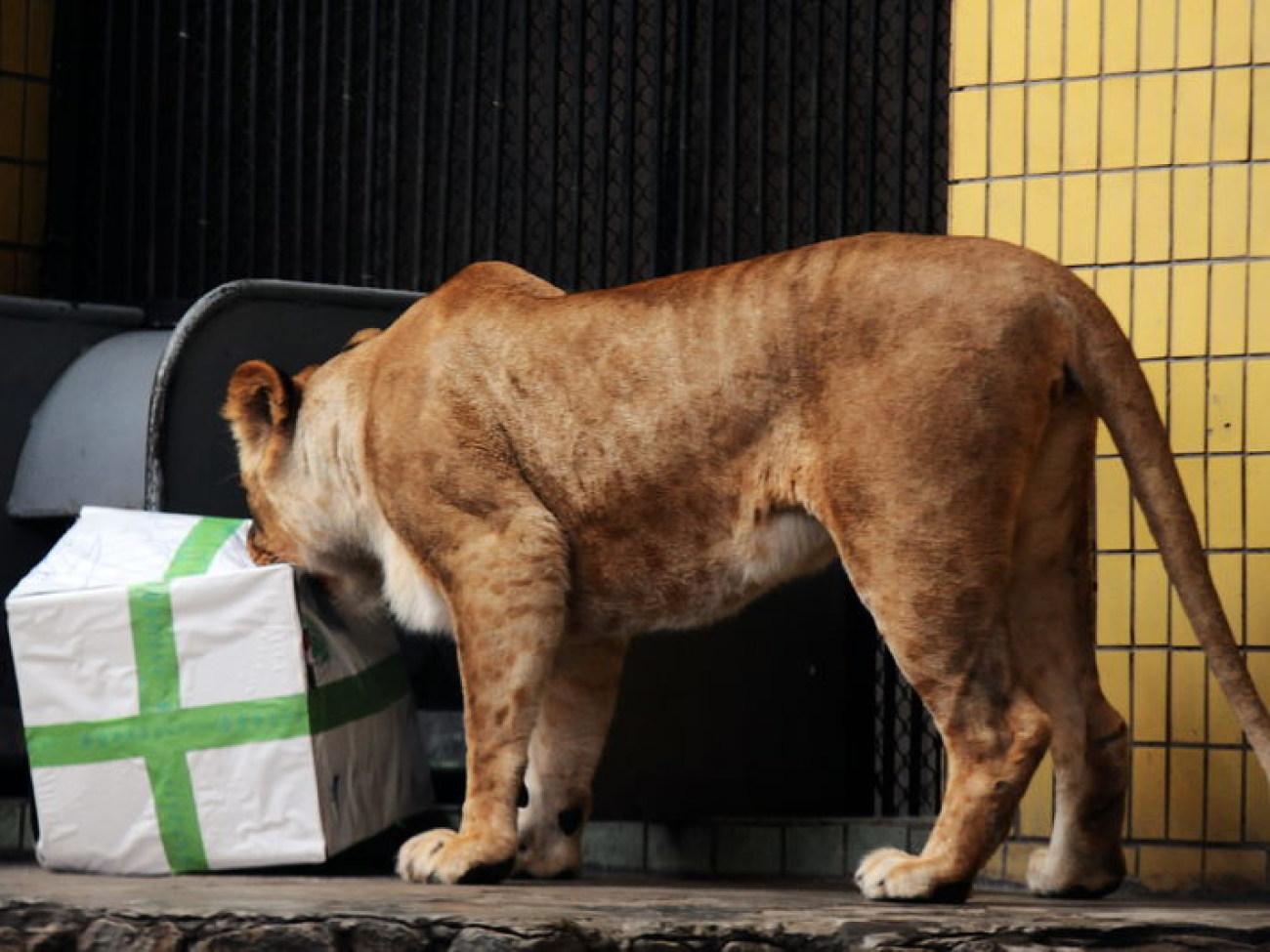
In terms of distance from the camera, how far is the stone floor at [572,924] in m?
3.50

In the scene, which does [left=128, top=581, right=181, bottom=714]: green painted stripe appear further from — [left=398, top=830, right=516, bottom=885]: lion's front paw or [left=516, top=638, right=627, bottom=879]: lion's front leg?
[left=516, top=638, right=627, bottom=879]: lion's front leg

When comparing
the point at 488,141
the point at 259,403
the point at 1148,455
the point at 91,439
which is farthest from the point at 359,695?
the point at 488,141

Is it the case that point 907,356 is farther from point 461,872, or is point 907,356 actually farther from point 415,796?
point 415,796

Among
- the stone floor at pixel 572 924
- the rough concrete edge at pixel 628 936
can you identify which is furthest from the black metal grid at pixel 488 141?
the rough concrete edge at pixel 628 936

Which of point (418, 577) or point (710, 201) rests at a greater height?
point (710, 201)

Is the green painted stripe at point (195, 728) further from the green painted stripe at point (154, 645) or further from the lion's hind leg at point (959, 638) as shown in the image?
the lion's hind leg at point (959, 638)

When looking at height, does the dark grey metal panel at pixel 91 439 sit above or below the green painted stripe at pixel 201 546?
above

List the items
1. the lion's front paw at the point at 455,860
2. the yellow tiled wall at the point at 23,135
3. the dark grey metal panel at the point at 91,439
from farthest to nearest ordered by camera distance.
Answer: the yellow tiled wall at the point at 23,135
the dark grey metal panel at the point at 91,439
the lion's front paw at the point at 455,860

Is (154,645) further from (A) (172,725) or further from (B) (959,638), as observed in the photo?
(B) (959,638)

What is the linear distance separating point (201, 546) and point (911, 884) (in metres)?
1.60

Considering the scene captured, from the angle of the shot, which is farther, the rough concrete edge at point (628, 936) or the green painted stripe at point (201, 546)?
the green painted stripe at point (201, 546)

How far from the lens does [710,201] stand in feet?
20.1

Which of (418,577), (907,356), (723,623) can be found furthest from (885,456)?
(723,623)

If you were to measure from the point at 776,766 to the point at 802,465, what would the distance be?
145cm
